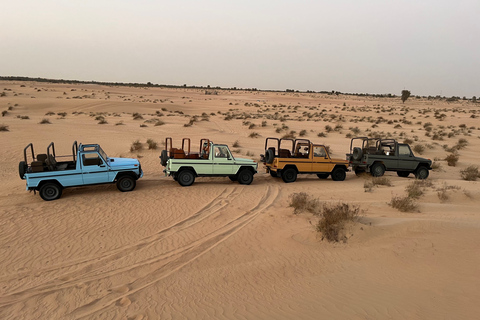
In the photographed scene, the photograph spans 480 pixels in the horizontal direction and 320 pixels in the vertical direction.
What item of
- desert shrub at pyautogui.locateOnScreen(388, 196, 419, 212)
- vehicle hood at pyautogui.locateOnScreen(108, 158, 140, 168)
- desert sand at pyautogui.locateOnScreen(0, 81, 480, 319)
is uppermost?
vehicle hood at pyautogui.locateOnScreen(108, 158, 140, 168)

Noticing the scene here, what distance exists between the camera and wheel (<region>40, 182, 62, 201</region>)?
10641 millimetres

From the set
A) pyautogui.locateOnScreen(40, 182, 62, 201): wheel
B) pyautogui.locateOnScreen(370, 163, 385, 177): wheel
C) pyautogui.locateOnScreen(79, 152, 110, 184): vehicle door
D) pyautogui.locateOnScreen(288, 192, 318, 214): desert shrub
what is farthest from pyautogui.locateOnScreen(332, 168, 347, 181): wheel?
pyautogui.locateOnScreen(40, 182, 62, 201): wheel

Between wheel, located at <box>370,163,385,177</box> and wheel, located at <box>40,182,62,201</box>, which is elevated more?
wheel, located at <box>370,163,385,177</box>

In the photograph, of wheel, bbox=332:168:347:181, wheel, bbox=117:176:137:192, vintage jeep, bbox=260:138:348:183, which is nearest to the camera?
wheel, bbox=117:176:137:192

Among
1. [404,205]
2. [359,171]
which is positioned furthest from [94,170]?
[359,171]

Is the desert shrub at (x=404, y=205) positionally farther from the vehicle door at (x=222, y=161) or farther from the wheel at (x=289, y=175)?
the vehicle door at (x=222, y=161)

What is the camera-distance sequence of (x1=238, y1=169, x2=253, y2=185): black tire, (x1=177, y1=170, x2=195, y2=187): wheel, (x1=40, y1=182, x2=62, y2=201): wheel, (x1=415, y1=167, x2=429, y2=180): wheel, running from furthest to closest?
(x1=415, y1=167, x2=429, y2=180): wheel < (x1=238, y1=169, x2=253, y2=185): black tire < (x1=177, y1=170, x2=195, y2=187): wheel < (x1=40, y1=182, x2=62, y2=201): wheel

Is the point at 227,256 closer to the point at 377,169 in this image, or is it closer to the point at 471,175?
the point at 377,169

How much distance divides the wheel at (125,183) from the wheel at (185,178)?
175 centimetres

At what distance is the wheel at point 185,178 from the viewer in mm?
12727

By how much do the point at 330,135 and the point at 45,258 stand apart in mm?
27246

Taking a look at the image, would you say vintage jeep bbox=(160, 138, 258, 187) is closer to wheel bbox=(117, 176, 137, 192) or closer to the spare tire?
wheel bbox=(117, 176, 137, 192)

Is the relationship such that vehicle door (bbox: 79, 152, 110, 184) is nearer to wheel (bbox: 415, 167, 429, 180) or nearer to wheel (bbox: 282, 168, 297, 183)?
wheel (bbox: 282, 168, 297, 183)

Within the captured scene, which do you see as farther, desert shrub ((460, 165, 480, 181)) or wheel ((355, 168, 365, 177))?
wheel ((355, 168, 365, 177))
